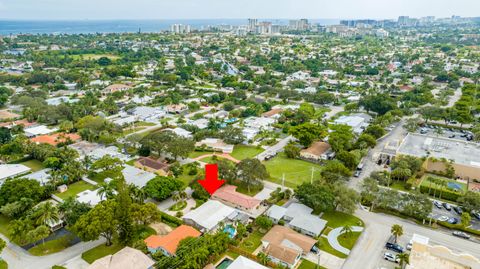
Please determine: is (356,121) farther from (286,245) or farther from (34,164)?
(34,164)

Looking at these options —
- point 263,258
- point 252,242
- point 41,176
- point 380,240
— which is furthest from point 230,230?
point 41,176

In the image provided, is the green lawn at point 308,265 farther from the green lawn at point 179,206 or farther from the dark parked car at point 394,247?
the green lawn at point 179,206

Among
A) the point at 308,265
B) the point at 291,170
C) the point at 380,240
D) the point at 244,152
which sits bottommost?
the point at 308,265

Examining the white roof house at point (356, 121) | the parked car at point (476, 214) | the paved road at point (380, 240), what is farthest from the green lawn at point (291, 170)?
the parked car at point (476, 214)

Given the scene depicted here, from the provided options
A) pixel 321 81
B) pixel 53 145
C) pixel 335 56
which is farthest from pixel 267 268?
pixel 335 56

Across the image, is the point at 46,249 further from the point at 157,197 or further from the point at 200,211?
the point at 200,211
